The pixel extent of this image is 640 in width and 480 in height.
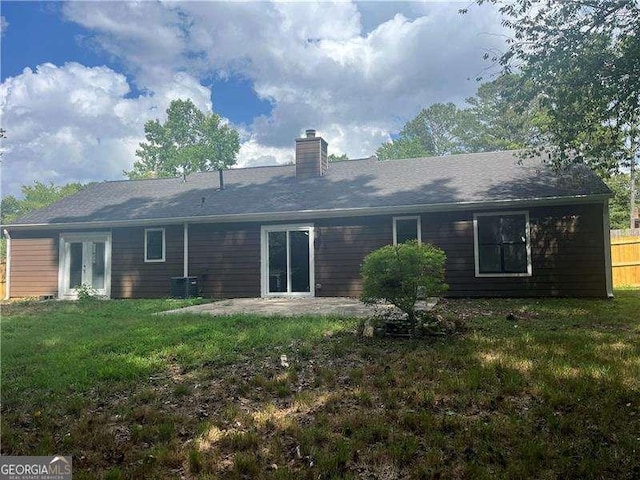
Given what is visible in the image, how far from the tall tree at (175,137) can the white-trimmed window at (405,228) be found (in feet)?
101

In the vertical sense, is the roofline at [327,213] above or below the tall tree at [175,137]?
below

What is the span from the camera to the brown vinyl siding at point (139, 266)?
13.4 metres

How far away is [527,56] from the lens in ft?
25.2

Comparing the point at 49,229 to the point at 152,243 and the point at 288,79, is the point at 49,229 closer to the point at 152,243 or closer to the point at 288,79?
the point at 152,243

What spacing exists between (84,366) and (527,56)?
868 cm

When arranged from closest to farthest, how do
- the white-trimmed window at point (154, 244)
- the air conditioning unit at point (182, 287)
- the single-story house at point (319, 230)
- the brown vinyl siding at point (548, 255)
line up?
the brown vinyl siding at point (548, 255)
the single-story house at point (319, 230)
the air conditioning unit at point (182, 287)
the white-trimmed window at point (154, 244)

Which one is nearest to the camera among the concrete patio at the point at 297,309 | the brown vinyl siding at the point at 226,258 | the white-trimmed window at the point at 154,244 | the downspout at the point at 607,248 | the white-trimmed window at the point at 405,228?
the concrete patio at the point at 297,309

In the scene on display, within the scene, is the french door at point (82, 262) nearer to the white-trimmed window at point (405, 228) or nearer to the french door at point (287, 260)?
the french door at point (287, 260)

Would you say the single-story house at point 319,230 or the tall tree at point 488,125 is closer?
the single-story house at point 319,230

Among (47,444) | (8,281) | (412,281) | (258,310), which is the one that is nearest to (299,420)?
(47,444)

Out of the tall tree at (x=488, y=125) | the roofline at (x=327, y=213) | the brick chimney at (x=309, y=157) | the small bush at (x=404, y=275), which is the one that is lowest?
the small bush at (x=404, y=275)

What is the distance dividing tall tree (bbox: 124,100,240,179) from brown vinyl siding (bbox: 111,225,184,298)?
27.1 metres

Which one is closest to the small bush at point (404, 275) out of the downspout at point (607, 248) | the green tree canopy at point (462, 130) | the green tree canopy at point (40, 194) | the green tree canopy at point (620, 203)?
the downspout at point (607, 248)

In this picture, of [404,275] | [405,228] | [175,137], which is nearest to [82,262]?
[405,228]
